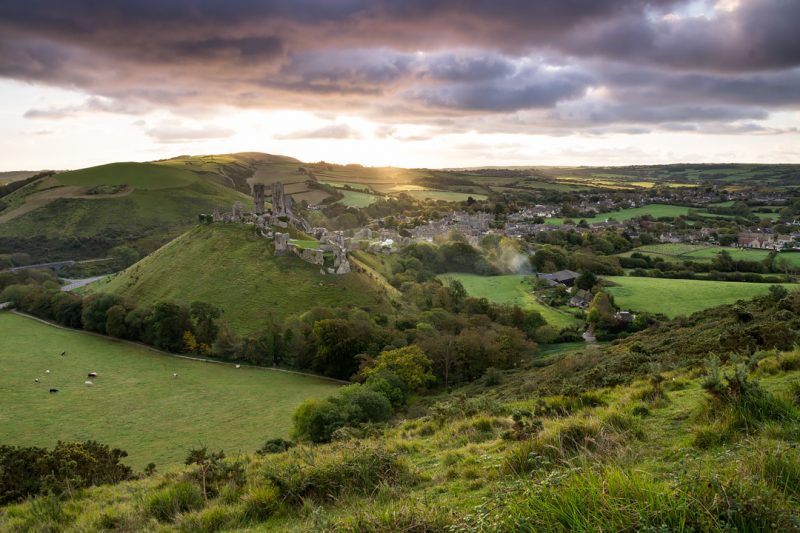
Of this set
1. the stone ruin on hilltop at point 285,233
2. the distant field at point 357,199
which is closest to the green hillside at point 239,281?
the stone ruin on hilltop at point 285,233

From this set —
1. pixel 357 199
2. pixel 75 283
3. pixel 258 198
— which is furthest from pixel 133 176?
pixel 258 198

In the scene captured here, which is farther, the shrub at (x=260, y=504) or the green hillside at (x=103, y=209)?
the green hillside at (x=103, y=209)

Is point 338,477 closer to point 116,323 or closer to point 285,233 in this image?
point 116,323

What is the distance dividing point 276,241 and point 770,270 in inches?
3162

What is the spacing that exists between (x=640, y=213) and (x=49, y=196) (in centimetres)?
18781

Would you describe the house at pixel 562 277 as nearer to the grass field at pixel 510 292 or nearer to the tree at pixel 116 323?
the grass field at pixel 510 292

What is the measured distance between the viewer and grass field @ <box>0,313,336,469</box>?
31.8 meters

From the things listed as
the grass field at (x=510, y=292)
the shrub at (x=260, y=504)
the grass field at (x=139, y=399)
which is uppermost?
the shrub at (x=260, y=504)

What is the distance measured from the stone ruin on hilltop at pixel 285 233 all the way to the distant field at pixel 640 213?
307ft

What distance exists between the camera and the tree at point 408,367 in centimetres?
3713

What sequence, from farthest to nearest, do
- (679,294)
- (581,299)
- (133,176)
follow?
(133,176)
(581,299)
(679,294)

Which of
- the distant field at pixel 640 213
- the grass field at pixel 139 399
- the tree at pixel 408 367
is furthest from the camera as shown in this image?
the distant field at pixel 640 213

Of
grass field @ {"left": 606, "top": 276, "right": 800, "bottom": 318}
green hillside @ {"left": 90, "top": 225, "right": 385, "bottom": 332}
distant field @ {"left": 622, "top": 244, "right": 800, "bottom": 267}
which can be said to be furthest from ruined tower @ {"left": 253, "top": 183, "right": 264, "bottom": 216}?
distant field @ {"left": 622, "top": 244, "right": 800, "bottom": 267}

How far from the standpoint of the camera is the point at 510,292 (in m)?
77.2
